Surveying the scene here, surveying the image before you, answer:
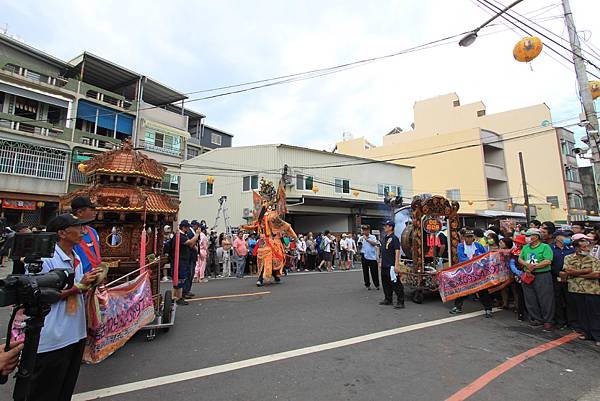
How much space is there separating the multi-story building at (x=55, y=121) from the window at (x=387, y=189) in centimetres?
1754

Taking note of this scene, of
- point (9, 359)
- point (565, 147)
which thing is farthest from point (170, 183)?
point (565, 147)

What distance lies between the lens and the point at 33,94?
768 inches

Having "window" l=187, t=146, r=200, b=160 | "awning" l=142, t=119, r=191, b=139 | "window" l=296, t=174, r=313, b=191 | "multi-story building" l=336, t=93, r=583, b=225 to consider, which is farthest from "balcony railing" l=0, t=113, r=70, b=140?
"multi-story building" l=336, t=93, r=583, b=225

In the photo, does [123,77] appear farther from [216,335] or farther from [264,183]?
[216,335]

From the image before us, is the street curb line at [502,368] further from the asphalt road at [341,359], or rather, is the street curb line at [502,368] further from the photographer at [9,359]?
the photographer at [9,359]

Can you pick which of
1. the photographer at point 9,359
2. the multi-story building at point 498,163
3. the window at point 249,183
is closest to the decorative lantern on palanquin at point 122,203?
the photographer at point 9,359

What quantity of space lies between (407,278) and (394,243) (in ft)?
5.45

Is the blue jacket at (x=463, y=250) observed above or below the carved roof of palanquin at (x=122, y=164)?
below

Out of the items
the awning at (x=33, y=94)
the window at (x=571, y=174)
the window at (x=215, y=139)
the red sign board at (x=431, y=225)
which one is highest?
the window at (x=215, y=139)

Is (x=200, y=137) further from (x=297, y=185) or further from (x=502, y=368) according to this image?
(x=502, y=368)

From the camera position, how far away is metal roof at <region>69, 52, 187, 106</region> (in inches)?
906

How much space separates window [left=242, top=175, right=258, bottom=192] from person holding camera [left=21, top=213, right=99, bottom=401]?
1993cm

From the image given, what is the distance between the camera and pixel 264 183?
11.0 metres

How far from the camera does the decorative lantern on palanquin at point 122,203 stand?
495 cm
